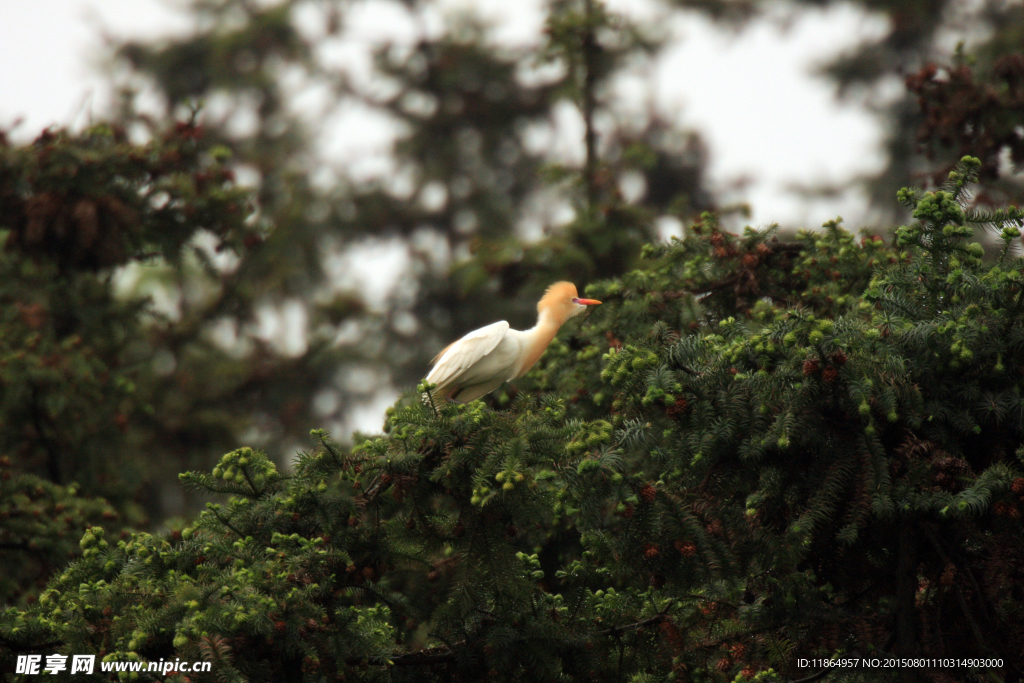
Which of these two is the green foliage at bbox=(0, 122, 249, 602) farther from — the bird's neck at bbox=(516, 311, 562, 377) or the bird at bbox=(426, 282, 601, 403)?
the bird's neck at bbox=(516, 311, 562, 377)

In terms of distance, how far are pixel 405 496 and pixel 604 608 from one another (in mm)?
1106

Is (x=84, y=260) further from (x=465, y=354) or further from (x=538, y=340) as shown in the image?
(x=538, y=340)

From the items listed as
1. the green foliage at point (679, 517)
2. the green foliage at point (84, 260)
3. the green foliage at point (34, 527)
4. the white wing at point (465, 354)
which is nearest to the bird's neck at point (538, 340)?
the white wing at point (465, 354)

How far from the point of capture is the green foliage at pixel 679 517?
3.27 metres

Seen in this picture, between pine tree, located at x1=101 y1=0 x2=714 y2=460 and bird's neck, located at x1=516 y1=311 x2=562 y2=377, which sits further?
pine tree, located at x1=101 y1=0 x2=714 y2=460

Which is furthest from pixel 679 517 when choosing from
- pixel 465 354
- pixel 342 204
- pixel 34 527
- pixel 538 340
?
pixel 342 204

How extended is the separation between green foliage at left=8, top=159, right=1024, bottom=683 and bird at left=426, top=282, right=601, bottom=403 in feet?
5.19

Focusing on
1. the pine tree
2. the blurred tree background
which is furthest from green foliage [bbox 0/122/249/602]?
the pine tree

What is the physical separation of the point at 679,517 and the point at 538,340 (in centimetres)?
260

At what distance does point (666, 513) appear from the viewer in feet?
10.9

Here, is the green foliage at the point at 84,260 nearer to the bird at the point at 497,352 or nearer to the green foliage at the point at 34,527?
the green foliage at the point at 34,527

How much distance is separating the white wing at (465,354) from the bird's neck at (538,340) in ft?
0.86

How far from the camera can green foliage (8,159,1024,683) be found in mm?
3271

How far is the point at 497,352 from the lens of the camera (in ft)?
18.6
